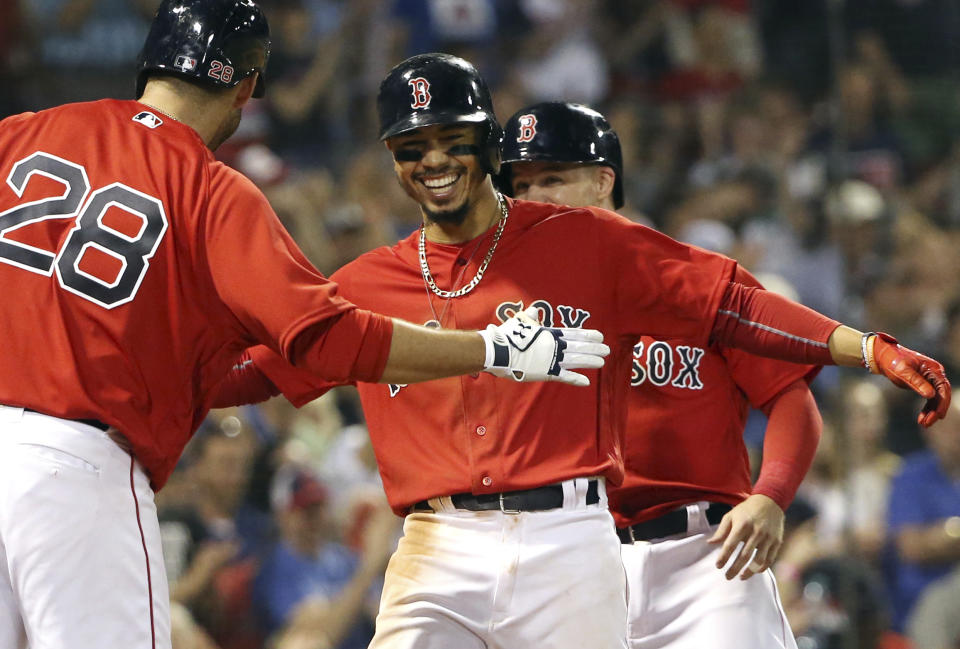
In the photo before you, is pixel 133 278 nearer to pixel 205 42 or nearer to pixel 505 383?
pixel 205 42

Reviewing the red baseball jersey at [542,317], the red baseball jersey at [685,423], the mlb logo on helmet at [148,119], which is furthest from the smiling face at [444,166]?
the red baseball jersey at [685,423]

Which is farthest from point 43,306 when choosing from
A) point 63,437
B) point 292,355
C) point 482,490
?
Result: point 482,490

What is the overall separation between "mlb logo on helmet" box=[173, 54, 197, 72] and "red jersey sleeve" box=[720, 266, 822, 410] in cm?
171

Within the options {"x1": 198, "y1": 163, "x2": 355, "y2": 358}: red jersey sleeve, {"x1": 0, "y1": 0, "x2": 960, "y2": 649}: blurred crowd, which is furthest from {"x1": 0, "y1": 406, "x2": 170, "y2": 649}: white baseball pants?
{"x1": 0, "y1": 0, "x2": 960, "y2": 649}: blurred crowd

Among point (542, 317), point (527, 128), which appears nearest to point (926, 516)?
point (527, 128)

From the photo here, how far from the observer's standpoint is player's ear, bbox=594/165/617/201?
432cm

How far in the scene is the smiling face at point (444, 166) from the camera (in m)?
3.49

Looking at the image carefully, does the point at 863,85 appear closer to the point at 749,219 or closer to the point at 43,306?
the point at 749,219

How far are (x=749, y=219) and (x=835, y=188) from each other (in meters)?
1.31

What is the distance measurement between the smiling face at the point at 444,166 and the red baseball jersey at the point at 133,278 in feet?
1.83

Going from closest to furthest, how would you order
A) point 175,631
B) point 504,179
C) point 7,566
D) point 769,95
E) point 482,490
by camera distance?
point 7,566, point 482,490, point 504,179, point 175,631, point 769,95

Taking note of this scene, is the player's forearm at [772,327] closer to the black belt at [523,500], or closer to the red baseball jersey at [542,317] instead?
the red baseball jersey at [542,317]

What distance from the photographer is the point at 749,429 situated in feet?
23.1

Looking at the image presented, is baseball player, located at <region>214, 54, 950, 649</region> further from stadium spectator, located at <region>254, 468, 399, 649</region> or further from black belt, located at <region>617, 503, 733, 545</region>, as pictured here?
stadium spectator, located at <region>254, 468, 399, 649</region>
